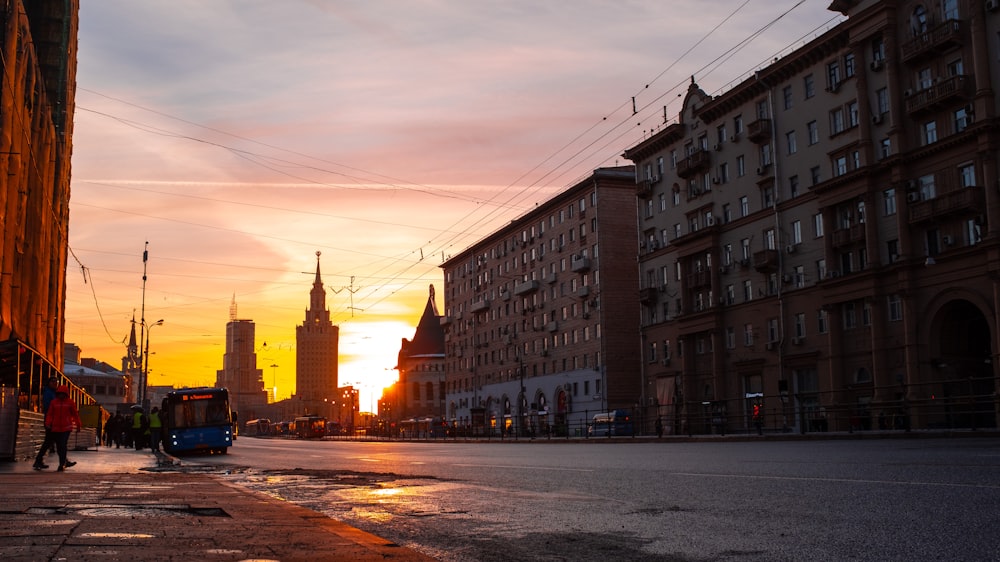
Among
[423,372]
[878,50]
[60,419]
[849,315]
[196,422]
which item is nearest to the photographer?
[60,419]

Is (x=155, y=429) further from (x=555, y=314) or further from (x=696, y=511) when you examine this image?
(x=555, y=314)

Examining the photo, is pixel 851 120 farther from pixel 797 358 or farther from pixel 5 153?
pixel 5 153

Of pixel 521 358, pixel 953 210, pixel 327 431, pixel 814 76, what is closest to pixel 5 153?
pixel 953 210

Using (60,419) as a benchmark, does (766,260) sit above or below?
above

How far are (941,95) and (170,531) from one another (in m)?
42.8

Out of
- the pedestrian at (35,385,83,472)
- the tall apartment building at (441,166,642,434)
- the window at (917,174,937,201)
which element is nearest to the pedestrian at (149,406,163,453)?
the pedestrian at (35,385,83,472)

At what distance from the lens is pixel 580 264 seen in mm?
78750

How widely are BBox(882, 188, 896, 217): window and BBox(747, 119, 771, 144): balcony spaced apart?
9795 millimetres

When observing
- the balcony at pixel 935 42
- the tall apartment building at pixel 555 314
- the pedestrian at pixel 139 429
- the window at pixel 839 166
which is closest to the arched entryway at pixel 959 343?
the window at pixel 839 166

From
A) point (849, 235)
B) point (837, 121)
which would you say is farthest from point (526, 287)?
point (849, 235)

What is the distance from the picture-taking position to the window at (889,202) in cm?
4519

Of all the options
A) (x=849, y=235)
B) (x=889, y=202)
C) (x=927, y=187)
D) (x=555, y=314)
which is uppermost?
(x=927, y=187)

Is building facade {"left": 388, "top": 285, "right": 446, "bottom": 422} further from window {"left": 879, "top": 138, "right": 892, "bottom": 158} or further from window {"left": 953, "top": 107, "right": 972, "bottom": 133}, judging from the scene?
window {"left": 953, "top": 107, "right": 972, "bottom": 133}

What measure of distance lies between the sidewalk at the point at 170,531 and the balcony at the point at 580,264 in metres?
69.6
